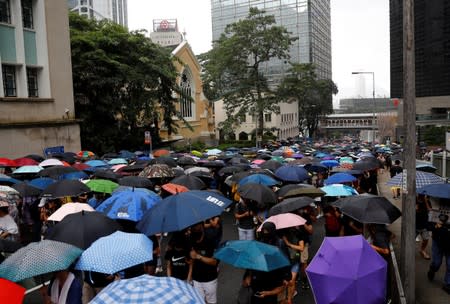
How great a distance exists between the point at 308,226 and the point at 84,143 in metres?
24.1

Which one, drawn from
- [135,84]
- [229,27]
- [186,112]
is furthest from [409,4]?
[186,112]

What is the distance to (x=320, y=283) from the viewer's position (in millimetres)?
4801

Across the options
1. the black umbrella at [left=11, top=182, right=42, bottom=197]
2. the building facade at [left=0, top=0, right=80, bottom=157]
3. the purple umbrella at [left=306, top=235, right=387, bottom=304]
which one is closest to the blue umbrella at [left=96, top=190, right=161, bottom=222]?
the purple umbrella at [left=306, top=235, right=387, bottom=304]

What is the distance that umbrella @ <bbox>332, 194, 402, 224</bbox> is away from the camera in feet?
21.7

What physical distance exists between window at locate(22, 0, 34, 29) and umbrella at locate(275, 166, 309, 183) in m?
17.3

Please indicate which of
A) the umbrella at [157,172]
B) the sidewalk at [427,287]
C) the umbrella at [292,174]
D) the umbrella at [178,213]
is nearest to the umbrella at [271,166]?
the umbrella at [292,174]

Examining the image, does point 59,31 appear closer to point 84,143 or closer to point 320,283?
point 84,143

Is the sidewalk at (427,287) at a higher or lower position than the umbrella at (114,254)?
lower

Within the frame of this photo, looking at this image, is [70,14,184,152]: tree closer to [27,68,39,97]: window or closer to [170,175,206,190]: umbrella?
[27,68,39,97]: window

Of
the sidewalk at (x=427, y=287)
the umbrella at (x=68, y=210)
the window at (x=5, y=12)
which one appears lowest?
the sidewalk at (x=427, y=287)

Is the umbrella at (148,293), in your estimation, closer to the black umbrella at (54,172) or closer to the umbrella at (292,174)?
the umbrella at (292,174)

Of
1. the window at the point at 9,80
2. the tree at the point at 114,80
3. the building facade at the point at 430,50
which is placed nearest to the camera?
the window at the point at 9,80

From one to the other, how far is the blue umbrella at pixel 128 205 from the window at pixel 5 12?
58.5 feet

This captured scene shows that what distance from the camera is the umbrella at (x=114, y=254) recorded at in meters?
4.71
